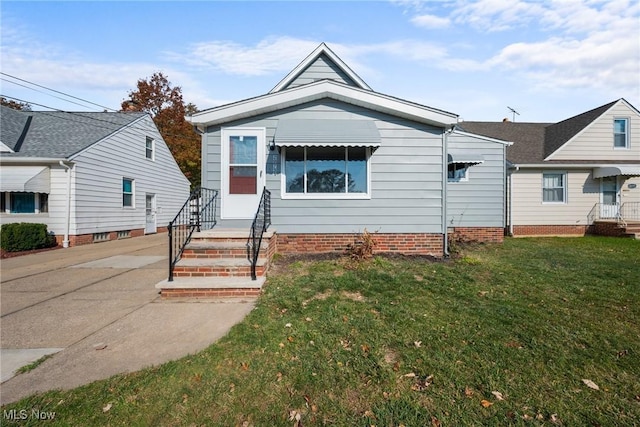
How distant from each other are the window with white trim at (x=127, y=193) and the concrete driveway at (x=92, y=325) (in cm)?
850

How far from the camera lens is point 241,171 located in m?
7.18

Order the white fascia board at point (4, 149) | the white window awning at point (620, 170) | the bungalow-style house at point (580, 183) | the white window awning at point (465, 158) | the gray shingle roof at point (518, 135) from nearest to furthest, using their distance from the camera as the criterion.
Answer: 1. the white window awning at point (465, 158)
2. the white fascia board at point (4, 149)
3. the white window awning at point (620, 170)
4. the bungalow-style house at point (580, 183)
5. the gray shingle roof at point (518, 135)

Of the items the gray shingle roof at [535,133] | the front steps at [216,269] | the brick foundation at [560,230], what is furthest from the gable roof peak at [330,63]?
the brick foundation at [560,230]

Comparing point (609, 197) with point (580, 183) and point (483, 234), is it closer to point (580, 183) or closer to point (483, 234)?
point (580, 183)

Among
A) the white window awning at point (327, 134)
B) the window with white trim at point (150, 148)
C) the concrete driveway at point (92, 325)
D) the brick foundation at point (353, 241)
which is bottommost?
the concrete driveway at point (92, 325)

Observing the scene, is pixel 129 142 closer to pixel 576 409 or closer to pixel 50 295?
pixel 50 295

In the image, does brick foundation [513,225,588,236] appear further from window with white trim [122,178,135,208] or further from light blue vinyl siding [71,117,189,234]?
window with white trim [122,178,135,208]

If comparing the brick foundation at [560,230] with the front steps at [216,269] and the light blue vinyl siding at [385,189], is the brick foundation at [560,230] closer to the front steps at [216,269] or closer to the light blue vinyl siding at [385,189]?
the light blue vinyl siding at [385,189]

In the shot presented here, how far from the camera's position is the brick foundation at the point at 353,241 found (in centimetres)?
729

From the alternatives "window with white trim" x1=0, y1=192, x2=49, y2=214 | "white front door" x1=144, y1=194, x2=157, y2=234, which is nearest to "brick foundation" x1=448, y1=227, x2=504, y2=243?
"white front door" x1=144, y1=194, x2=157, y2=234

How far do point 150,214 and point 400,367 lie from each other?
16.9 m

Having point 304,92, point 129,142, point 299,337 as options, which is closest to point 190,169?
point 129,142

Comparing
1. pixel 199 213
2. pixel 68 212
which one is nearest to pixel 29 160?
pixel 68 212

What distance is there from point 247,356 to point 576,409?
2.60 m
